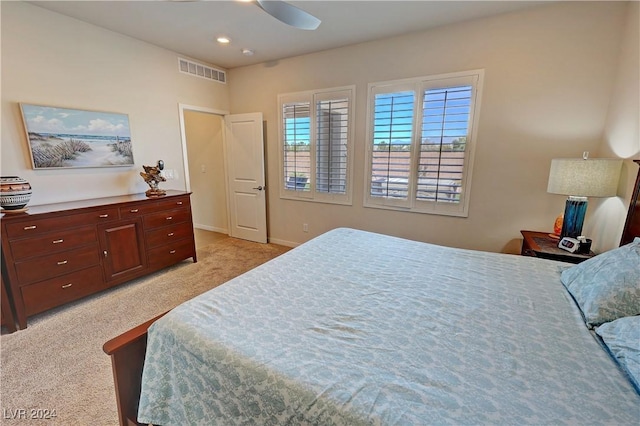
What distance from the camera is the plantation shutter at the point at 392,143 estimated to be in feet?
10.2

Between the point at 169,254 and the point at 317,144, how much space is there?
2307mm

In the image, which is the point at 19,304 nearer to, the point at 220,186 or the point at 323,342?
the point at 323,342

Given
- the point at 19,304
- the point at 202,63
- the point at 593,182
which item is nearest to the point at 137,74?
the point at 202,63

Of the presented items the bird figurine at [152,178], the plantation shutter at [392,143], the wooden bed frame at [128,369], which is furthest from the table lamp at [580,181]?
the bird figurine at [152,178]

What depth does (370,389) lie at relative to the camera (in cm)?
83

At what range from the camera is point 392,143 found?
3.21 meters

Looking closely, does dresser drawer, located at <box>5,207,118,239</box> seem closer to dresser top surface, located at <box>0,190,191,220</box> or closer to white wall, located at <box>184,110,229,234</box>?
dresser top surface, located at <box>0,190,191,220</box>

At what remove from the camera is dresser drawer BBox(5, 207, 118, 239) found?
211 centimetres

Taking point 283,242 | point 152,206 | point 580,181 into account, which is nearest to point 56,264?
point 152,206

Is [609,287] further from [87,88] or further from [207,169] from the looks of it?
[207,169]

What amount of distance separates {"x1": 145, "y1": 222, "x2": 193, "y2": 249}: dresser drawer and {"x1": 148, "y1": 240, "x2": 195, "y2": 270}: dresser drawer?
62mm

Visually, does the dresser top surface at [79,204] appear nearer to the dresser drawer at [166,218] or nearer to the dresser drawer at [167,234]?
the dresser drawer at [166,218]

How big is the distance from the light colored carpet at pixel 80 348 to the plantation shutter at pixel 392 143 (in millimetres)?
2096

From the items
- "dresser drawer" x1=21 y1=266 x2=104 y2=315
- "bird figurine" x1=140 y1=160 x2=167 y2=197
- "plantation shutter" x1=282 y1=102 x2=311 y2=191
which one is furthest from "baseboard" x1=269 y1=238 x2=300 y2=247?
"dresser drawer" x1=21 y1=266 x2=104 y2=315
